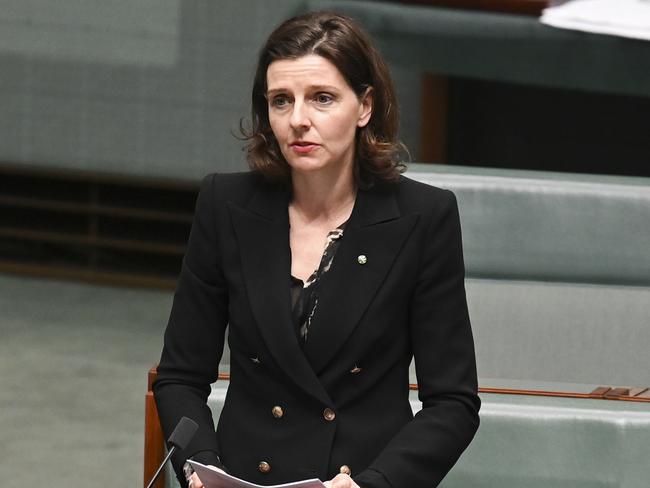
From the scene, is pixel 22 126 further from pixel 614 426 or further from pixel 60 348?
pixel 614 426

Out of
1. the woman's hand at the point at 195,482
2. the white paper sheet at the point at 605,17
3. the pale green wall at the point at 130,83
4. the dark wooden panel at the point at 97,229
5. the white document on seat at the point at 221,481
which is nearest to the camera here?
the white document on seat at the point at 221,481

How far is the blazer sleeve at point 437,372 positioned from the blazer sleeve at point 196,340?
215 mm

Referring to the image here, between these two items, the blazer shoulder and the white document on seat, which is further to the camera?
the blazer shoulder

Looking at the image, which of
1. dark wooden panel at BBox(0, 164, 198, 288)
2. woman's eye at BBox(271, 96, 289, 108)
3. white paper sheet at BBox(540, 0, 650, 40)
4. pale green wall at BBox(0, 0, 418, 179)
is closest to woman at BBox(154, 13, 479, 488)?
woman's eye at BBox(271, 96, 289, 108)

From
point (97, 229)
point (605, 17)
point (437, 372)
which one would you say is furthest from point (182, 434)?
point (97, 229)

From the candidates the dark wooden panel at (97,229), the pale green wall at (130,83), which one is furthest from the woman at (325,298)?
the dark wooden panel at (97,229)

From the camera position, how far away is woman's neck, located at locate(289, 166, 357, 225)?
5.05 feet

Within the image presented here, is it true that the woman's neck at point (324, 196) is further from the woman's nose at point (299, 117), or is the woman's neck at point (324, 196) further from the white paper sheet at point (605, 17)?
the white paper sheet at point (605, 17)

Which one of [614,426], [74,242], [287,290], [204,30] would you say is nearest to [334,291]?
[287,290]

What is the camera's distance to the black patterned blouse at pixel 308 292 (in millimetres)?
1506

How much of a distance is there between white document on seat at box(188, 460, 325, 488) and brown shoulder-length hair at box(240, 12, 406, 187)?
36cm

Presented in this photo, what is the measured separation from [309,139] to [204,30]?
3.28 meters

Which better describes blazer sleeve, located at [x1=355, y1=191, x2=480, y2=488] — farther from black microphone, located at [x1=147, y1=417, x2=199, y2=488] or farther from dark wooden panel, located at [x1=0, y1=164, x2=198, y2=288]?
dark wooden panel, located at [x1=0, y1=164, x2=198, y2=288]

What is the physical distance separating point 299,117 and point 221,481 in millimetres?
406
